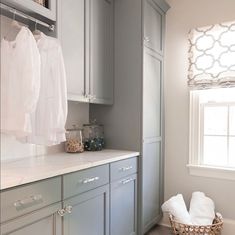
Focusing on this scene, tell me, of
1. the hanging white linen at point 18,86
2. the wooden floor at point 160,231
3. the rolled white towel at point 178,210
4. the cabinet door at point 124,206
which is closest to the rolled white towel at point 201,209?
the rolled white towel at point 178,210

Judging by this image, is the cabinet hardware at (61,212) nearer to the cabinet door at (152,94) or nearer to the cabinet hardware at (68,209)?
the cabinet hardware at (68,209)

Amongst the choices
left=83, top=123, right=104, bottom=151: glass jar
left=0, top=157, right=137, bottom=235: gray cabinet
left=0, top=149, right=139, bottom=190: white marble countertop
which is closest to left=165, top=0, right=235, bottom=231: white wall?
left=0, top=157, right=137, bottom=235: gray cabinet

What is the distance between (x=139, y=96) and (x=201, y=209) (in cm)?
120

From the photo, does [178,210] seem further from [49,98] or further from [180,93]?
[49,98]

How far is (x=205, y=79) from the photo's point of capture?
2.54 m

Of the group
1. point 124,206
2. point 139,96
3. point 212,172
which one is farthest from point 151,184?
point 139,96

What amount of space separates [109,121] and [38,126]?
0.95m

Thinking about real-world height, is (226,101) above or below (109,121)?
above

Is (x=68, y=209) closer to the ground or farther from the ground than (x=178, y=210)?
farther from the ground

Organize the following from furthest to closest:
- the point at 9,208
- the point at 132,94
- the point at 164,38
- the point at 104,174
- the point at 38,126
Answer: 1. the point at 164,38
2. the point at 132,94
3. the point at 104,174
4. the point at 38,126
5. the point at 9,208

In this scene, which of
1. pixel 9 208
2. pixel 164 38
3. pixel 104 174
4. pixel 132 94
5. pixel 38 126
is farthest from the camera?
pixel 164 38

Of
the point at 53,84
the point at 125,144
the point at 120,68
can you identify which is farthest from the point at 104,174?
the point at 120,68

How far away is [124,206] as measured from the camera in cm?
217

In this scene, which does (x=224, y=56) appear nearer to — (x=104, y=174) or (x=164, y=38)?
(x=164, y=38)
